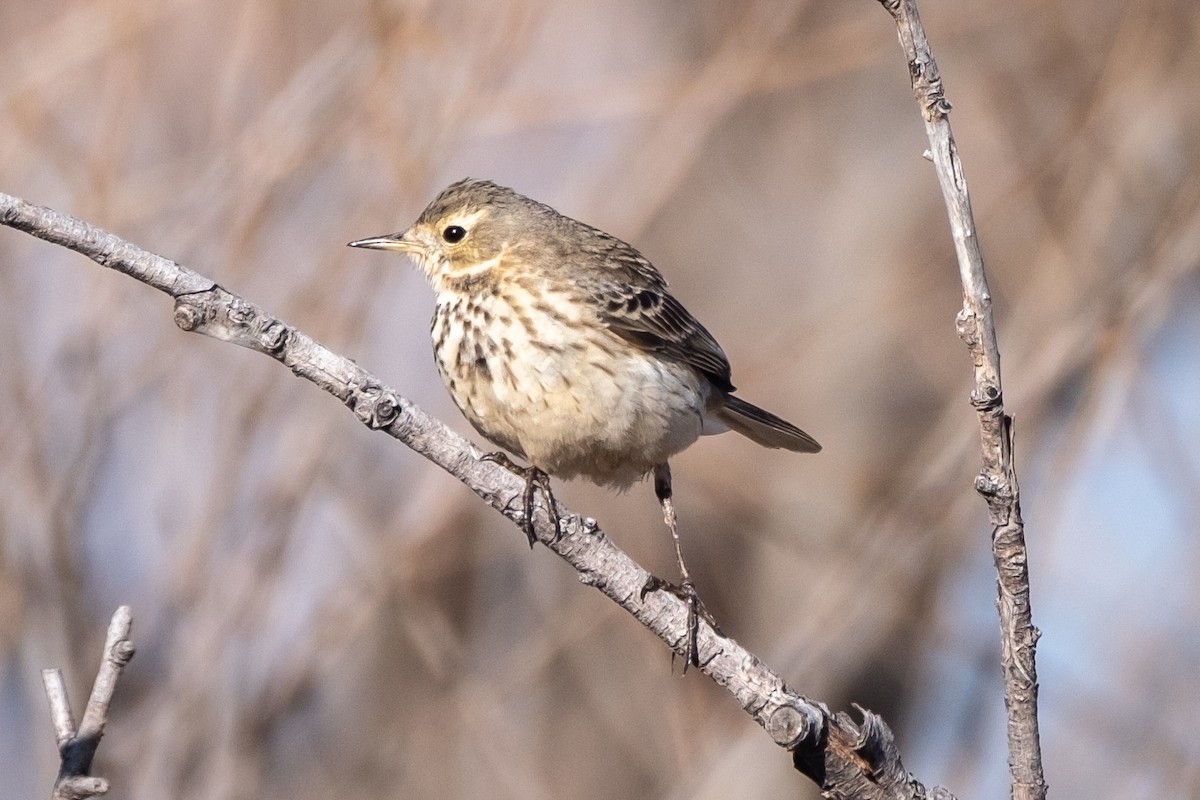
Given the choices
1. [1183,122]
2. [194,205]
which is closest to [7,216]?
[194,205]

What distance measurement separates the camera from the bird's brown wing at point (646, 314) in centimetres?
496

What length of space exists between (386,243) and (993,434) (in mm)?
2979

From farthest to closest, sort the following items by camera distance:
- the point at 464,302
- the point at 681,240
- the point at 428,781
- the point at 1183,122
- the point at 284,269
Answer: the point at 681,240, the point at 428,781, the point at 1183,122, the point at 284,269, the point at 464,302

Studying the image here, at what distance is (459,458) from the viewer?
11.0 ft

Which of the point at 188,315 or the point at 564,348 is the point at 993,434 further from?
the point at 564,348

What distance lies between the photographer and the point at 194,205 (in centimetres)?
546

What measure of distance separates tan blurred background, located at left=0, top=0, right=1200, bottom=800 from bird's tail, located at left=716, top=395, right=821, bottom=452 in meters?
0.71

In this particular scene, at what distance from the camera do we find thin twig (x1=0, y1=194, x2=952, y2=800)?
3.04 meters

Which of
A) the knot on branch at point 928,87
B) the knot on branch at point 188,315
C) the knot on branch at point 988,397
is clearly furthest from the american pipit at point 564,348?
the knot on branch at point 928,87

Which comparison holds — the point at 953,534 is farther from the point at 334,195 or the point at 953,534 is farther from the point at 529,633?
the point at 334,195

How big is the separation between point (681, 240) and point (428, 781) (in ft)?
11.6

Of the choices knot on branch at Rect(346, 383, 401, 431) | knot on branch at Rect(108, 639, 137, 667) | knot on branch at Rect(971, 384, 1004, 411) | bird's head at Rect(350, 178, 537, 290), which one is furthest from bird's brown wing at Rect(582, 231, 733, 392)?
knot on branch at Rect(108, 639, 137, 667)

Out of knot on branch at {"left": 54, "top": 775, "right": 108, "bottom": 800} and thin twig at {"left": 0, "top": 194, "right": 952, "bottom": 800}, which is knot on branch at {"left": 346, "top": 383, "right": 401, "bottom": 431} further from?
knot on branch at {"left": 54, "top": 775, "right": 108, "bottom": 800}

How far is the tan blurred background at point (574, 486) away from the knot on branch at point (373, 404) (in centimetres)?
231
